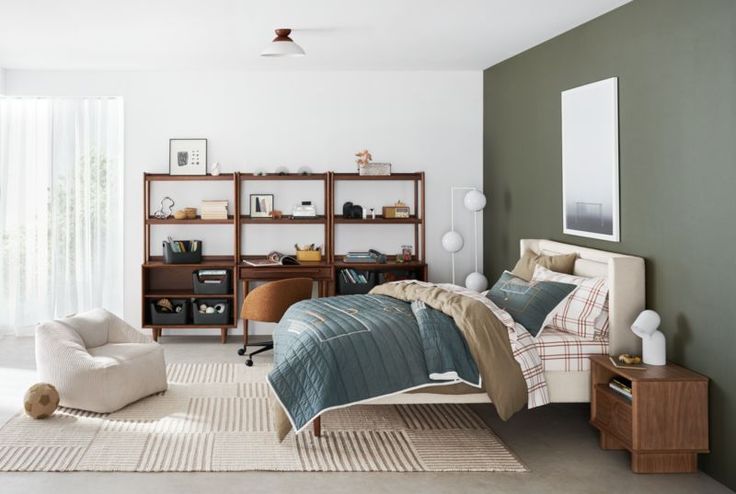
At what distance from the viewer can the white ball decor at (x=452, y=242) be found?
7.18m

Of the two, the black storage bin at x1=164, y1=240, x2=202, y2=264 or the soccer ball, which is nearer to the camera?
Answer: the soccer ball

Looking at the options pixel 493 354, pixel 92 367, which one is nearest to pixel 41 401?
pixel 92 367

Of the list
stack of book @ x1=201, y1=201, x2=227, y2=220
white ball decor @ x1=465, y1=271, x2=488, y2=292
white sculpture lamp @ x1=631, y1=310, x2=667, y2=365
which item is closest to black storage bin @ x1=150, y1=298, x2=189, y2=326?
stack of book @ x1=201, y1=201, x2=227, y2=220

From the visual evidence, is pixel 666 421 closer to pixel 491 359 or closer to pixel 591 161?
pixel 491 359

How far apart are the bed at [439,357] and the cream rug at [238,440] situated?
9.1 inches

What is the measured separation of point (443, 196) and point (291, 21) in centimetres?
294

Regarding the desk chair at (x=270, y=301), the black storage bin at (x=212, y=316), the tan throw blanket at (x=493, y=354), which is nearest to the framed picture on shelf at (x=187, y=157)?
the black storage bin at (x=212, y=316)

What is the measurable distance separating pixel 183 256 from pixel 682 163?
4.69 metres

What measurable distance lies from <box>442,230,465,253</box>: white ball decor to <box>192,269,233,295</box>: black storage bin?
209cm

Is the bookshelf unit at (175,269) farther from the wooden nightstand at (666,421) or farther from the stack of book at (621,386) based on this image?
the wooden nightstand at (666,421)

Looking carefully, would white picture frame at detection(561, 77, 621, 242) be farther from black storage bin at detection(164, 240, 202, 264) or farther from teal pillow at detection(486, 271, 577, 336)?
black storage bin at detection(164, 240, 202, 264)

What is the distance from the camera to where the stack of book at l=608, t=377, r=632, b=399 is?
13.2 ft

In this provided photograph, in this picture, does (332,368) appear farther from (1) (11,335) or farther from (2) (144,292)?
(1) (11,335)

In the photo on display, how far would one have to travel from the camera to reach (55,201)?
297 inches
